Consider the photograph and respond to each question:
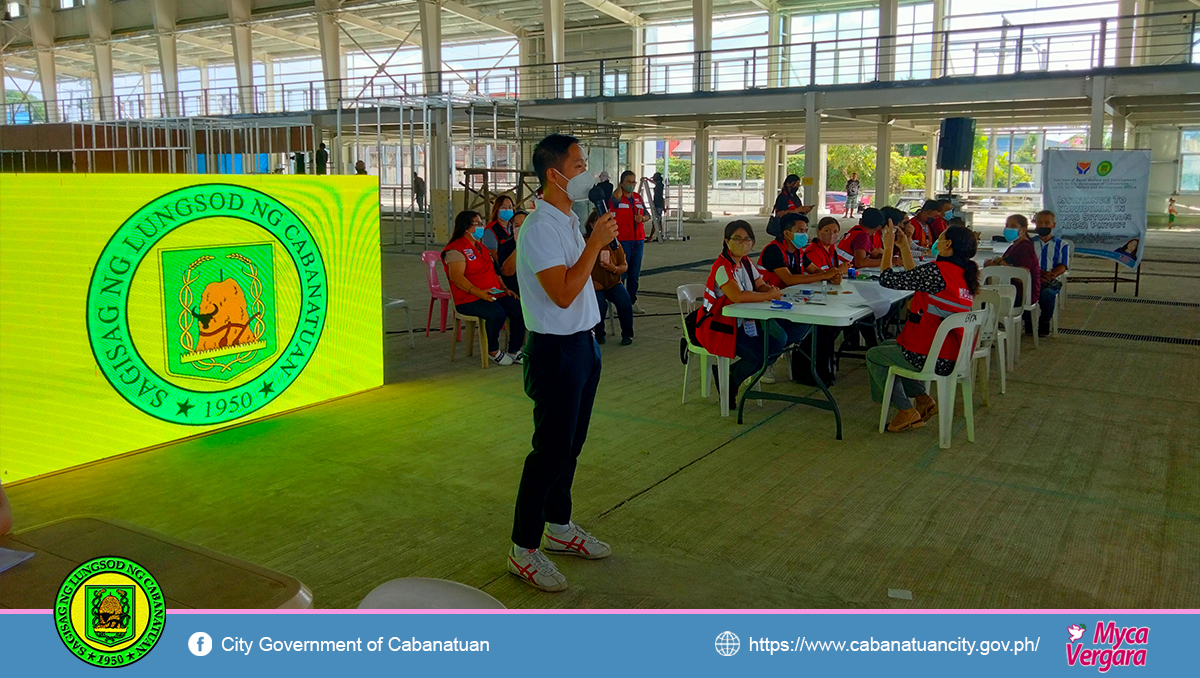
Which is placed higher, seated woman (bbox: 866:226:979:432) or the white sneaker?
seated woman (bbox: 866:226:979:432)

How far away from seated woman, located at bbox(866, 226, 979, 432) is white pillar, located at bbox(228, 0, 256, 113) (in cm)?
2510

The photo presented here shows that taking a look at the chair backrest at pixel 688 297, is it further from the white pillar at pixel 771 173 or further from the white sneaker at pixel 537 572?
the white pillar at pixel 771 173

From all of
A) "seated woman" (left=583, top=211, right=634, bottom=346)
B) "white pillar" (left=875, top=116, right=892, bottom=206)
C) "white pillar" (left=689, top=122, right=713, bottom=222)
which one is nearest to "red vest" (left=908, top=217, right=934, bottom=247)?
"seated woman" (left=583, top=211, right=634, bottom=346)

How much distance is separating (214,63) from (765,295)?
3653 centimetres

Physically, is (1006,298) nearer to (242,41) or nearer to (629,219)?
(629,219)

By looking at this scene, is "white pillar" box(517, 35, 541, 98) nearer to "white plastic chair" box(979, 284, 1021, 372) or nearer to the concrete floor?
"white plastic chair" box(979, 284, 1021, 372)

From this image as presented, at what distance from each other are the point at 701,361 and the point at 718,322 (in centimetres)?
49

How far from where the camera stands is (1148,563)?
132 inches

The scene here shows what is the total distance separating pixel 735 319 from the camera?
17.4 ft

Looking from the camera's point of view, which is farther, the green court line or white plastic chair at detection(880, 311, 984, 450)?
white plastic chair at detection(880, 311, 984, 450)

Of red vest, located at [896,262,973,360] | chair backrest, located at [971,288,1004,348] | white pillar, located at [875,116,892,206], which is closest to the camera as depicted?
red vest, located at [896,262,973,360]

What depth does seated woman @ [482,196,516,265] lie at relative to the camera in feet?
23.9

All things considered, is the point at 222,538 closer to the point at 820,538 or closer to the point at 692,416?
the point at 820,538
